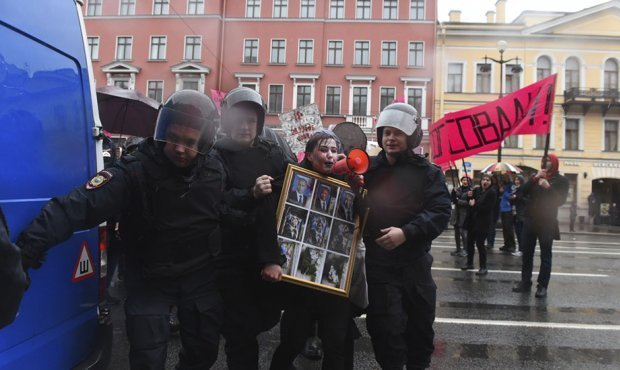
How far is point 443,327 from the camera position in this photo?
450cm

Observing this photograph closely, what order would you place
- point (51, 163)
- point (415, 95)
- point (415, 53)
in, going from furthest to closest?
point (415, 53) < point (415, 95) < point (51, 163)

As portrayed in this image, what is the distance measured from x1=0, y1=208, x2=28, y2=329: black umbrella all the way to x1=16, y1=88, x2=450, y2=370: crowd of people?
0.28 m

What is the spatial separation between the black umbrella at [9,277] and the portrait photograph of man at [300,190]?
134 cm

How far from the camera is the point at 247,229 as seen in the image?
2.49m

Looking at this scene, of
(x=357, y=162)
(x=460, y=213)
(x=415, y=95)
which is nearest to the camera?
(x=357, y=162)

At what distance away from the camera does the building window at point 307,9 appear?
2928 centimetres

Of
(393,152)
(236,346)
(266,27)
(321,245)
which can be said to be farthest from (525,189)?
(266,27)

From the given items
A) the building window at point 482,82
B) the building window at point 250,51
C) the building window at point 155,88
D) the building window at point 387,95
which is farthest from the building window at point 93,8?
the building window at point 482,82

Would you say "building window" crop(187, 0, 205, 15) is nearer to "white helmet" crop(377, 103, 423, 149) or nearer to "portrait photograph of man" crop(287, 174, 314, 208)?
"white helmet" crop(377, 103, 423, 149)

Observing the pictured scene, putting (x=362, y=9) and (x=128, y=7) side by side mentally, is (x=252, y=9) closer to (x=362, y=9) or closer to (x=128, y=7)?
(x=362, y=9)

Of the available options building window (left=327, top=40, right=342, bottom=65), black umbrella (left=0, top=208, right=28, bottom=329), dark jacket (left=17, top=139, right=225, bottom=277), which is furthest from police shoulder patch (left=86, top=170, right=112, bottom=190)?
building window (left=327, top=40, right=342, bottom=65)

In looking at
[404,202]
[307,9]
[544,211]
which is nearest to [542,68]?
[307,9]

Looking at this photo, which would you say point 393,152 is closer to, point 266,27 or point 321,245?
point 321,245

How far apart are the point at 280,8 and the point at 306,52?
134 inches
